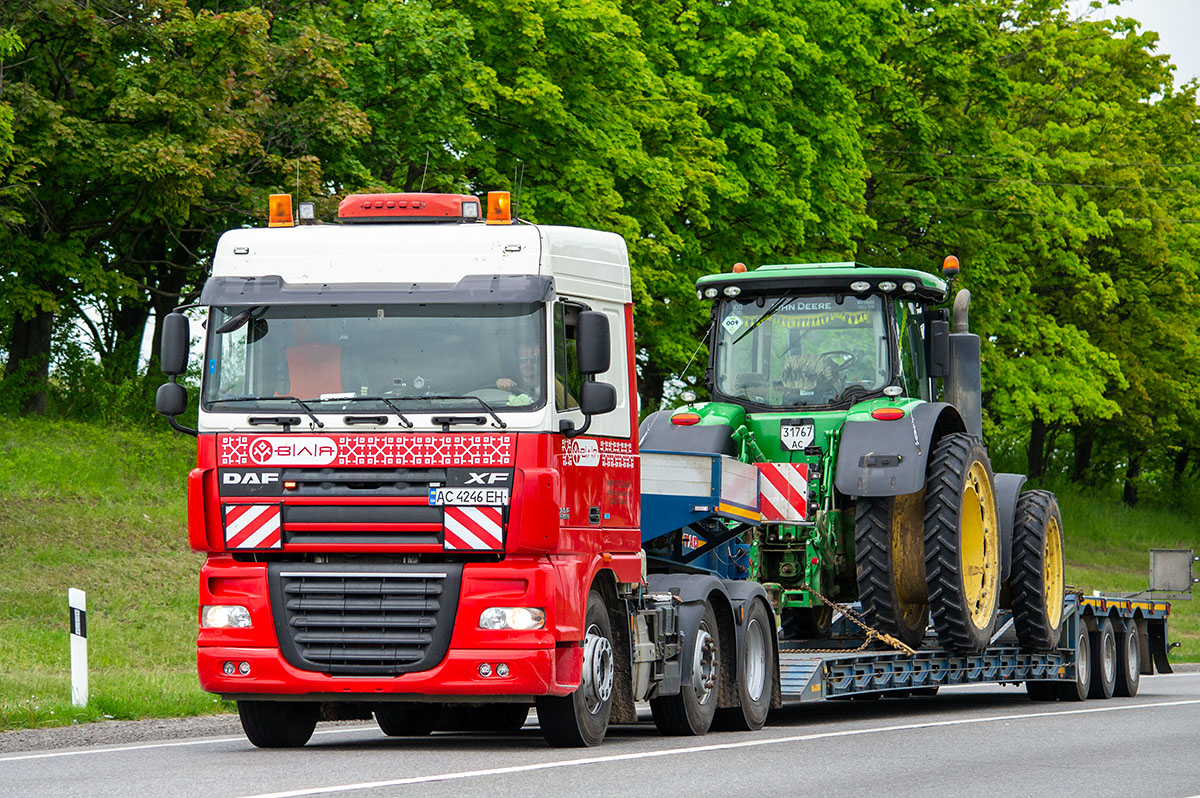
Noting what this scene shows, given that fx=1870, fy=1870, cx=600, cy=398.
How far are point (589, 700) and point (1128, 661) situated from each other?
34.3ft

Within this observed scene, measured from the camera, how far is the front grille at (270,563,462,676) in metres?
10.9

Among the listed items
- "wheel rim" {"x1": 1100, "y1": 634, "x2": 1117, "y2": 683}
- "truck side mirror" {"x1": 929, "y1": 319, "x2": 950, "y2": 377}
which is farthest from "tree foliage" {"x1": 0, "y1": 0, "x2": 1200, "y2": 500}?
"wheel rim" {"x1": 1100, "y1": 634, "x2": 1117, "y2": 683}

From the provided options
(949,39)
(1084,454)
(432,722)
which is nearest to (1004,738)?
(432,722)

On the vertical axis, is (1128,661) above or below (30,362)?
below

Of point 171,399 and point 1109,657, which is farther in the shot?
point 1109,657

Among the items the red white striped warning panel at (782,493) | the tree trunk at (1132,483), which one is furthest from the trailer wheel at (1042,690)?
the tree trunk at (1132,483)

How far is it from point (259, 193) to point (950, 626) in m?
15.0

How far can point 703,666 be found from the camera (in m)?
12.9

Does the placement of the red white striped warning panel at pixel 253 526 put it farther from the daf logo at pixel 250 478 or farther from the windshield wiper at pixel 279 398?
the windshield wiper at pixel 279 398

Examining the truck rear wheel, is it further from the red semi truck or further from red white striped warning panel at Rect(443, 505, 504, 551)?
red white striped warning panel at Rect(443, 505, 504, 551)

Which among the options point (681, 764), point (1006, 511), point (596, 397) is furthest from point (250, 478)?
point (1006, 511)

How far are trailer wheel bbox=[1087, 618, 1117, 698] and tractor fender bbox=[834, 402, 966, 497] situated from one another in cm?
527

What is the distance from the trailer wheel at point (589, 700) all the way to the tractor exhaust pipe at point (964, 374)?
5.89 meters

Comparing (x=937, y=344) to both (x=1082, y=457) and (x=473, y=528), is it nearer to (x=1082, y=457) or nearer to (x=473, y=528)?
(x=473, y=528)
